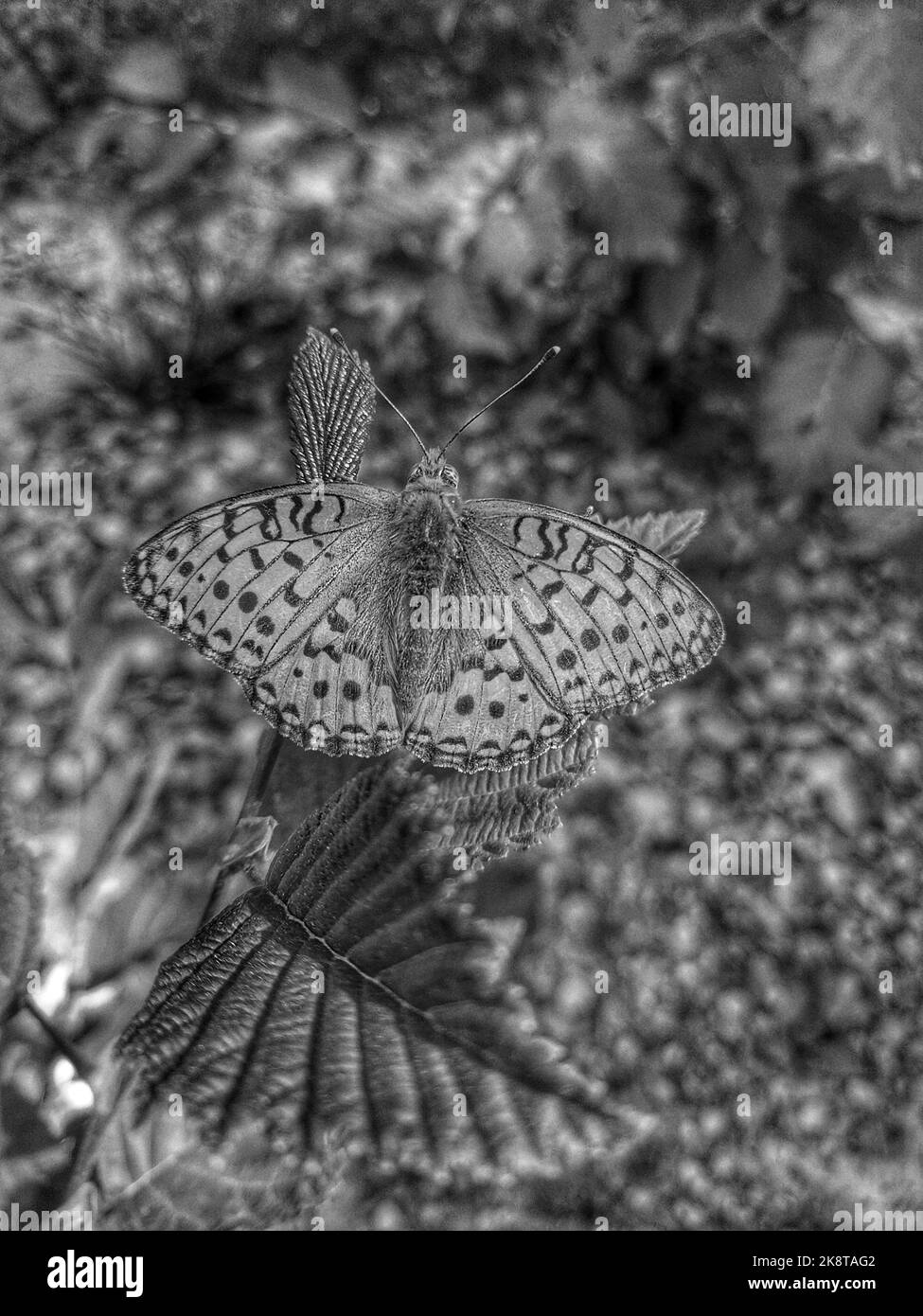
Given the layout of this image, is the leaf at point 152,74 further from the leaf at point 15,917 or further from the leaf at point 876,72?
the leaf at point 15,917

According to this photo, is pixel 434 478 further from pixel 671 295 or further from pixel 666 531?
pixel 671 295

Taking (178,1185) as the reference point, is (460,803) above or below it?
above

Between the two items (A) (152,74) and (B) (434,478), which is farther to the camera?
(A) (152,74)

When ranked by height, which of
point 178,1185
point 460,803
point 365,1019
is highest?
point 460,803

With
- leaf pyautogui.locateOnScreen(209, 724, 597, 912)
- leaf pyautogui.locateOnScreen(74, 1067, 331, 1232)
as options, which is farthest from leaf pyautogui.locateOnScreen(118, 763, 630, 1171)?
leaf pyautogui.locateOnScreen(74, 1067, 331, 1232)

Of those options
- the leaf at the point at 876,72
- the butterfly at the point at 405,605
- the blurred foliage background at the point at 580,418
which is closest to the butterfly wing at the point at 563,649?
the butterfly at the point at 405,605

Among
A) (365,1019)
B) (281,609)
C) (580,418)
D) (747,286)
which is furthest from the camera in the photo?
(580,418)

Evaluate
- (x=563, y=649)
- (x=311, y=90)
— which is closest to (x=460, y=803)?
(x=563, y=649)
